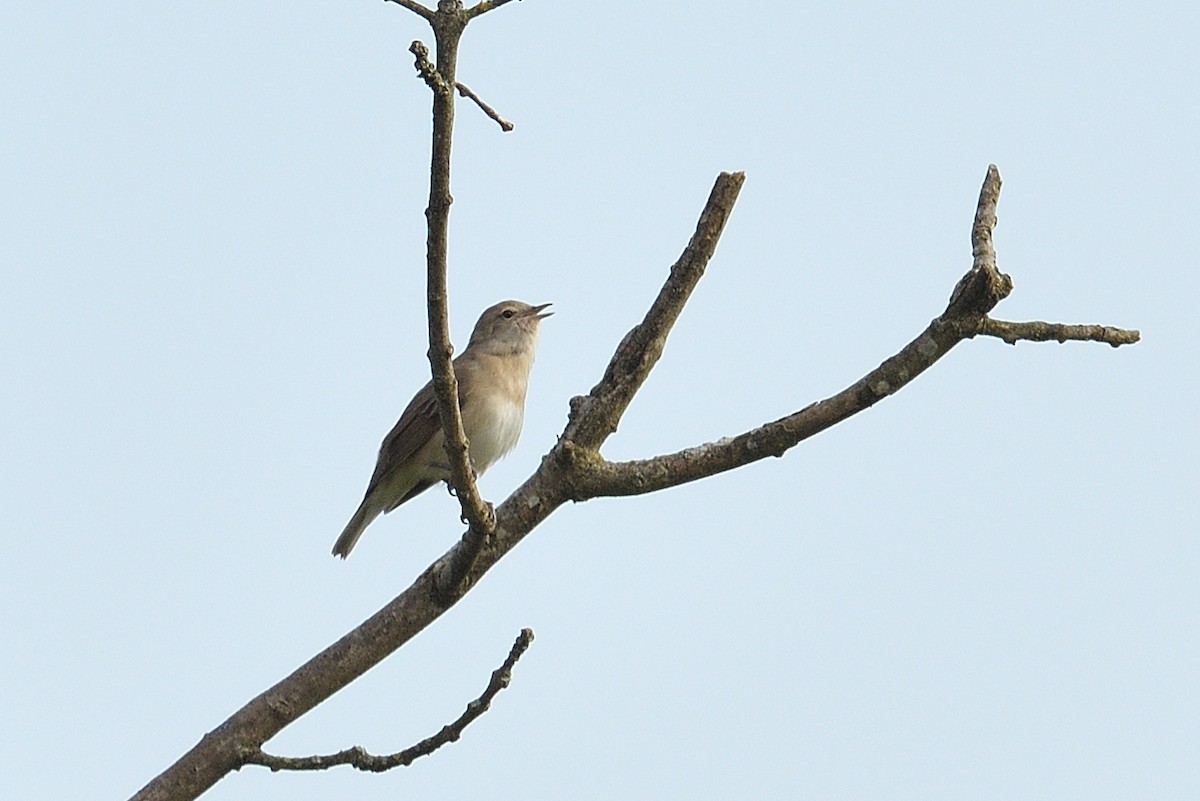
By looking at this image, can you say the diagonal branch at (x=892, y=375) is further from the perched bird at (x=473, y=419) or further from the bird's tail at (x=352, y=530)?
the bird's tail at (x=352, y=530)

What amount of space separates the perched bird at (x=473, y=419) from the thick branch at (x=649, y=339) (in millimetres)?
5831

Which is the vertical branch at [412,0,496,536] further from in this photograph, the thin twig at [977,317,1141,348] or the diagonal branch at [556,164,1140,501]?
the thin twig at [977,317,1141,348]

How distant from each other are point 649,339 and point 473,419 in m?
6.25

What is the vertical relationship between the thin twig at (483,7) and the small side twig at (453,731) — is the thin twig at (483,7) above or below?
above

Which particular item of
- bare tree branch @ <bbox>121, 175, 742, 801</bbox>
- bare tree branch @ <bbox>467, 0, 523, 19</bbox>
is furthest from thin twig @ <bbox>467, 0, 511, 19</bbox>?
bare tree branch @ <bbox>121, 175, 742, 801</bbox>

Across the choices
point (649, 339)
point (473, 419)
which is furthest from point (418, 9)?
point (473, 419)

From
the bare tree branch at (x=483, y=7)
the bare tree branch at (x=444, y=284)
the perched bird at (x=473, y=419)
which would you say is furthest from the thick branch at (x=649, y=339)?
the perched bird at (x=473, y=419)

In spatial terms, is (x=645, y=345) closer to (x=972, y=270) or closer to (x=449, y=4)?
(x=972, y=270)

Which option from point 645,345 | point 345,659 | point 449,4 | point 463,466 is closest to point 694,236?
point 645,345

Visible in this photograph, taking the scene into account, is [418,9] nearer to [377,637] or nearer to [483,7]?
[483,7]

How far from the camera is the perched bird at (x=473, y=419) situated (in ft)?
36.7

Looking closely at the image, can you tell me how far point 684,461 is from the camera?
4797mm

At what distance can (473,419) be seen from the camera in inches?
437

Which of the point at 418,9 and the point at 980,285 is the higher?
the point at 418,9
